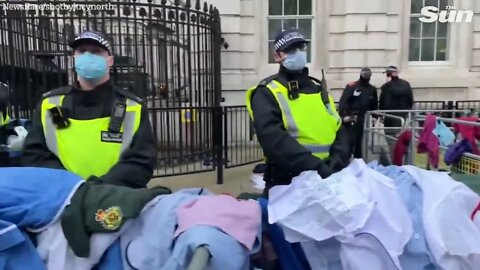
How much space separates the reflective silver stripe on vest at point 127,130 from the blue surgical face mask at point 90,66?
29 cm

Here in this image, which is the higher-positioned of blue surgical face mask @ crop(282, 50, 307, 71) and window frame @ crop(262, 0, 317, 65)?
window frame @ crop(262, 0, 317, 65)

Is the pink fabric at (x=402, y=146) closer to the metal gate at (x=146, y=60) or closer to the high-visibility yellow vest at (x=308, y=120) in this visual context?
the high-visibility yellow vest at (x=308, y=120)

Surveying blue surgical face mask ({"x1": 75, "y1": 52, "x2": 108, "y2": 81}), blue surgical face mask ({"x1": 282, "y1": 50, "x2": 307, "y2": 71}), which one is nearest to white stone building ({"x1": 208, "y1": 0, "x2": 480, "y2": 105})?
blue surgical face mask ({"x1": 282, "y1": 50, "x2": 307, "y2": 71})

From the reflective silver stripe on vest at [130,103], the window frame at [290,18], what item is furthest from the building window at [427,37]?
the reflective silver stripe on vest at [130,103]

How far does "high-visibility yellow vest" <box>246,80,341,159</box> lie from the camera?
113 inches

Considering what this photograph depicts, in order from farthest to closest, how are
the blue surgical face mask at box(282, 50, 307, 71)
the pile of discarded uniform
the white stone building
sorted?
the white stone building
the blue surgical face mask at box(282, 50, 307, 71)
the pile of discarded uniform

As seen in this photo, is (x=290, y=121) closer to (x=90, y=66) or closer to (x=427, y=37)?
(x=90, y=66)

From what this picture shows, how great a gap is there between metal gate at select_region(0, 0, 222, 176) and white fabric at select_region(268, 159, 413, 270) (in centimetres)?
542

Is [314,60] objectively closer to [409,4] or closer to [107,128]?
[409,4]

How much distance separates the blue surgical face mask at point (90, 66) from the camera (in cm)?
257

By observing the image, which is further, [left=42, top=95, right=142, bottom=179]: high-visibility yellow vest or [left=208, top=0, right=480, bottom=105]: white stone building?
[left=208, top=0, right=480, bottom=105]: white stone building

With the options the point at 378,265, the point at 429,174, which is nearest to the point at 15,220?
the point at 378,265

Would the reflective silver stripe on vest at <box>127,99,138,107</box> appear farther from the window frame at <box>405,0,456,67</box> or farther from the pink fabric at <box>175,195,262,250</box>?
the window frame at <box>405,0,456,67</box>

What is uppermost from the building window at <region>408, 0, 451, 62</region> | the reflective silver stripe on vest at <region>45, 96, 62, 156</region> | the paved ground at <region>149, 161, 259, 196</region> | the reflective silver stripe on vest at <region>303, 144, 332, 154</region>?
the building window at <region>408, 0, 451, 62</region>
